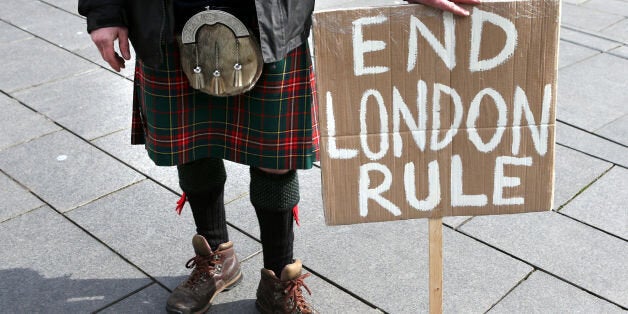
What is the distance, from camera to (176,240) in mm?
3234

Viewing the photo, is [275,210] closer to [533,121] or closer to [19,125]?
[533,121]

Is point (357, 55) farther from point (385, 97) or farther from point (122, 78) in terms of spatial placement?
point (122, 78)

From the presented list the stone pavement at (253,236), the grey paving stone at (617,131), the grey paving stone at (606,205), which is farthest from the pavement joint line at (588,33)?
the grey paving stone at (606,205)

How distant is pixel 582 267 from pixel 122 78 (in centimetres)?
300

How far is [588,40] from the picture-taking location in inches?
209

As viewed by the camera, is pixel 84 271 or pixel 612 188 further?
pixel 612 188

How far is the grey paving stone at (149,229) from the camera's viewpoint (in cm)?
310

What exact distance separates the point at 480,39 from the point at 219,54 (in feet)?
2.51

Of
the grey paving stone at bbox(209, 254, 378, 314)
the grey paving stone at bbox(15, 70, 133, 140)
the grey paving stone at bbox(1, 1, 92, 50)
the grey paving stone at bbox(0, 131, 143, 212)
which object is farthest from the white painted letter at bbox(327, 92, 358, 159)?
the grey paving stone at bbox(1, 1, 92, 50)

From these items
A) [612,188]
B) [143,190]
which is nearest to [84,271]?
[143,190]

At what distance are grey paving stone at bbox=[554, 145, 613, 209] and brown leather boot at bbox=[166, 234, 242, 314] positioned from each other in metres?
1.46

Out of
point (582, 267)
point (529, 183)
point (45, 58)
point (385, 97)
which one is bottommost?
point (582, 267)

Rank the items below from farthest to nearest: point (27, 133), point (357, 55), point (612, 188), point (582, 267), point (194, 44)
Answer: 1. point (27, 133)
2. point (612, 188)
3. point (582, 267)
4. point (194, 44)
5. point (357, 55)

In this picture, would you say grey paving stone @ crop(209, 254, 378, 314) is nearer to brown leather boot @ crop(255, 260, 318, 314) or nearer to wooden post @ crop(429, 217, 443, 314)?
brown leather boot @ crop(255, 260, 318, 314)
